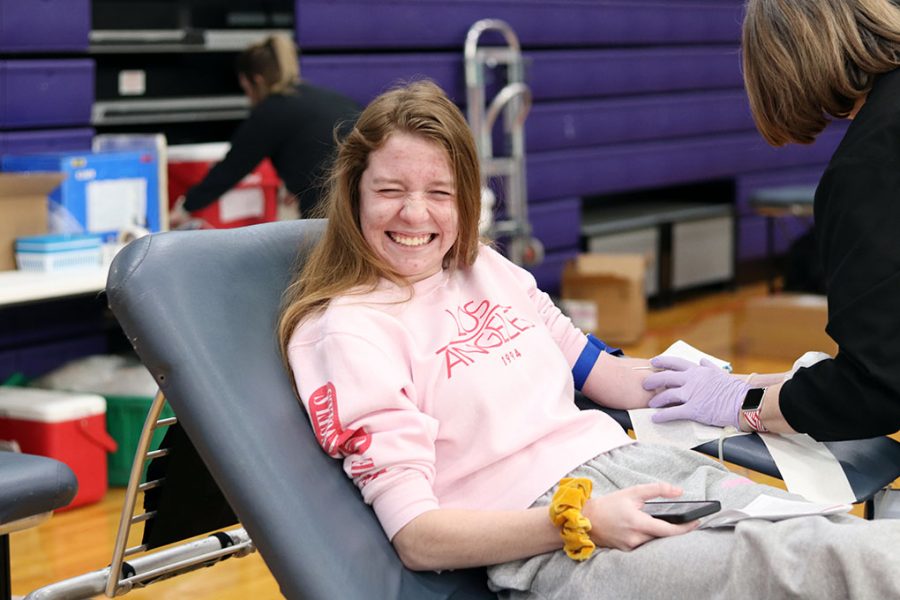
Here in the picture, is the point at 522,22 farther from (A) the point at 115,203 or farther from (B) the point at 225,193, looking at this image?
(A) the point at 115,203

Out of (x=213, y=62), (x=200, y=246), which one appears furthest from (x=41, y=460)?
(x=213, y=62)

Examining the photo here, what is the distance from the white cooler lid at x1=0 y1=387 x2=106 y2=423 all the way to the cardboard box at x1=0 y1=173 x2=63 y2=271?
0.35m

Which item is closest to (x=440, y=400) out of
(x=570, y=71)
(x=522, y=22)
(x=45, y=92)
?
(x=45, y=92)

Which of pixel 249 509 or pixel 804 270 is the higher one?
pixel 249 509

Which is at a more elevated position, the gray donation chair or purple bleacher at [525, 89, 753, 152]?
purple bleacher at [525, 89, 753, 152]

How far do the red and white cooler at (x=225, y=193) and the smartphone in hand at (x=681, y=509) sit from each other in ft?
8.67

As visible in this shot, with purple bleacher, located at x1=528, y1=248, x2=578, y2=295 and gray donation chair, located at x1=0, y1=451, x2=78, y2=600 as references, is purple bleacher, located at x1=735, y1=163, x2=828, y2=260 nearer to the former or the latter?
purple bleacher, located at x1=528, y1=248, x2=578, y2=295

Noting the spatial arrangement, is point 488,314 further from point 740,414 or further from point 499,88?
point 499,88

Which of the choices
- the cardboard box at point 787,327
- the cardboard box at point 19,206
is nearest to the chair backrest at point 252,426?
the cardboard box at point 19,206

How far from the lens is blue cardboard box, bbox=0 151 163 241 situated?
3.41 metres

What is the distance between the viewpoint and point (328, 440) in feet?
5.01

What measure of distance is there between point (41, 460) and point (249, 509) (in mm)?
781

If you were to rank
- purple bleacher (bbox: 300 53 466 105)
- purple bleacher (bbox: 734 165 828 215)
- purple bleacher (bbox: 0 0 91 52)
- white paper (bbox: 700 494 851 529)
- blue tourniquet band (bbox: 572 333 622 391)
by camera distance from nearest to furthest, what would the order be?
1. white paper (bbox: 700 494 851 529)
2. blue tourniquet band (bbox: 572 333 622 391)
3. purple bleacher (bbox: 0 0 91 52)
4. purple bleacher (bbox: 300 53 466 105)
5. purple bleacher (bbox: 734 165 828 215)

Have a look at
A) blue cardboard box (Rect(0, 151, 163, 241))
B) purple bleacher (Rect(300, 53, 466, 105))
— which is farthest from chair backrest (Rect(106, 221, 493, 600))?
purple bleacher (Rect(300, 53, 466, 105))
